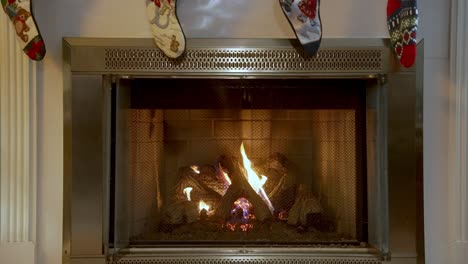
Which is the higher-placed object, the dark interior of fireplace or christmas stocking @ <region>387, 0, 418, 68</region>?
christmas stocking @ <region>387, 0, 418, 68</region>

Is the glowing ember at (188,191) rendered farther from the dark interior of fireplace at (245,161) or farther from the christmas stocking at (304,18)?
the christmas stocking at (304,18)

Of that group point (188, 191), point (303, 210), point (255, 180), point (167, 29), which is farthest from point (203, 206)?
point (167, 29)

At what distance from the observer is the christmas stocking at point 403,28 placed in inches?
60.2

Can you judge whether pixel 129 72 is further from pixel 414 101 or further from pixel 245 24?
pixel 414 101

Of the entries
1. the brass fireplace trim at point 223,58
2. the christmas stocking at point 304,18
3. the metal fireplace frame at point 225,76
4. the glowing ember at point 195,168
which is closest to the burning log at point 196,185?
the glowing ember at point 195,168

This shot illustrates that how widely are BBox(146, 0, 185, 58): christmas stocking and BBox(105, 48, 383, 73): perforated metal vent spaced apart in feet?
0.09

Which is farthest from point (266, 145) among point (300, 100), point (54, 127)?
point (54, 127)

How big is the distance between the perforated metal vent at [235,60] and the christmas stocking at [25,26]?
0.19 metres

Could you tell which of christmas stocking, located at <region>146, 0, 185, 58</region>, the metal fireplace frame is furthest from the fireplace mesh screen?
christmas stocking, located at <region>146, 0, 185, 58</region>

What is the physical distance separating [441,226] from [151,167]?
0.89 metres

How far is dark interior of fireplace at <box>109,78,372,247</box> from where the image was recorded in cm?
172

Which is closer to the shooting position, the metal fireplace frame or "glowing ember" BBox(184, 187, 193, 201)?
the metal fireplace frame

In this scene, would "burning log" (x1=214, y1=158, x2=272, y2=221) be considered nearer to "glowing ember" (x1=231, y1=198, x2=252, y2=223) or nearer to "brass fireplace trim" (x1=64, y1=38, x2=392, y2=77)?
"glowing ember" (x1=231, y1=198, x2=252, y2=223)

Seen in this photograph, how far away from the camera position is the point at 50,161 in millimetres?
1606
